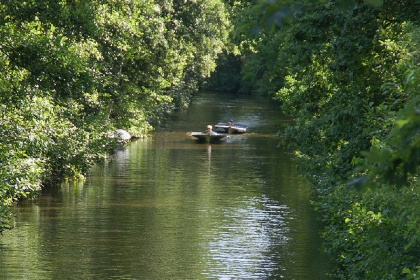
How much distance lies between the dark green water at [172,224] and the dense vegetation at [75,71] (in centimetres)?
119

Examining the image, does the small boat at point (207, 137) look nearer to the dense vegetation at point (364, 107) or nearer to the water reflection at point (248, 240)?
the water reflection at point (248, 240)

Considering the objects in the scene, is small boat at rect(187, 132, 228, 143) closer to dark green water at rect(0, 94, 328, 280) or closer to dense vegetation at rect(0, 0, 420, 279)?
dark green water at rect(0, 94, 328, 280)

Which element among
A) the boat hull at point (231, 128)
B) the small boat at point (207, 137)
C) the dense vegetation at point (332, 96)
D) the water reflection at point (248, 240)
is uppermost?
the dense vegetation at point (332, 96)

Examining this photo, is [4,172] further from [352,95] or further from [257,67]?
[257,67]

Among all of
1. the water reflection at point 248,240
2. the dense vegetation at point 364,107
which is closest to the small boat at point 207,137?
the water reflection at point 248,240

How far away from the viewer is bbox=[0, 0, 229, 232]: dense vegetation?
15.3 meters

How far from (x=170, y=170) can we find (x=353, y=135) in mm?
19652

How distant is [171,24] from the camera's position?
121 feet

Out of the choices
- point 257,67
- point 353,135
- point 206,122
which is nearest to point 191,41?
point 206,122

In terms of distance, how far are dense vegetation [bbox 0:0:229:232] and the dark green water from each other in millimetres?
1194

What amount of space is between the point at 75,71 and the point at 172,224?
10165mm

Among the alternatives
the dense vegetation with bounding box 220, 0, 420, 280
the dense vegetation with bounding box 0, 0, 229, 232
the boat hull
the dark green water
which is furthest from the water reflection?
the boat hull

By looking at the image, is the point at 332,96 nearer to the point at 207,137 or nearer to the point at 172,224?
the point at 172,224

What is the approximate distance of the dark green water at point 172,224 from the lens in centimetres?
1952
